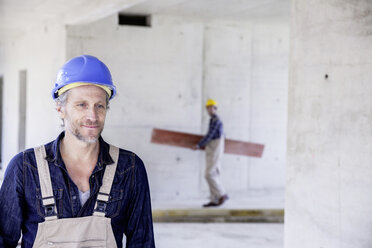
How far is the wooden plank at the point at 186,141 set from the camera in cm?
1002

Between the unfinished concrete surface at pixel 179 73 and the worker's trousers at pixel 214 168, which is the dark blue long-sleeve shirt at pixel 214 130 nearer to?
the worker's trousers at pixel 214 168

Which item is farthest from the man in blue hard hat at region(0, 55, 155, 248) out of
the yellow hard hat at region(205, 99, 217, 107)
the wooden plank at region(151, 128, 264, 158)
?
the wooden plank at region(151, 128, 264, 158)

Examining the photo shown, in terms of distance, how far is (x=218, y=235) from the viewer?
291 inches

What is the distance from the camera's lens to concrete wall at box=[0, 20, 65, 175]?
9.83 m

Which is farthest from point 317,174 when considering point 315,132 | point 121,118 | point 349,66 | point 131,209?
point 121,118

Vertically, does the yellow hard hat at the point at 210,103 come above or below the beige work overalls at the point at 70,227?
above

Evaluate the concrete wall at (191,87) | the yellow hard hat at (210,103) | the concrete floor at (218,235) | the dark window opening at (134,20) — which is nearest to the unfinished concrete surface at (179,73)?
the concrete wall at (191,87)

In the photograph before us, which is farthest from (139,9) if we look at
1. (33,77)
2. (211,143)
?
(33,77)

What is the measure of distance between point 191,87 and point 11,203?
8.26 meters

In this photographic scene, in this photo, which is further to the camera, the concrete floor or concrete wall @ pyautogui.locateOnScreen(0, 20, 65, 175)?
concrete wall @ pyautogui.locateOnScreen(0, 20, 65, 175)

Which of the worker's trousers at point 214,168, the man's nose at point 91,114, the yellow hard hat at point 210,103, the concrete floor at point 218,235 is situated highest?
the yellow hard hat at point 210,103

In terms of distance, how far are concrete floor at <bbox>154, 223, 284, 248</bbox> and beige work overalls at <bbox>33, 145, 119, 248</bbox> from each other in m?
4.69

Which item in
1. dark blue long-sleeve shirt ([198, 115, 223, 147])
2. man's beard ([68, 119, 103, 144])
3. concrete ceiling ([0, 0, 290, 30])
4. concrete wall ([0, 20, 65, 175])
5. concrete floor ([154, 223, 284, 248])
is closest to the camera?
man's beard ([68, 119, 103, 144])

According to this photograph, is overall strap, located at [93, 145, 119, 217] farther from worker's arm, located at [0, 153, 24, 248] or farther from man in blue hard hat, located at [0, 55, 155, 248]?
worker's arm, located at [0, 153, 24, 248]
